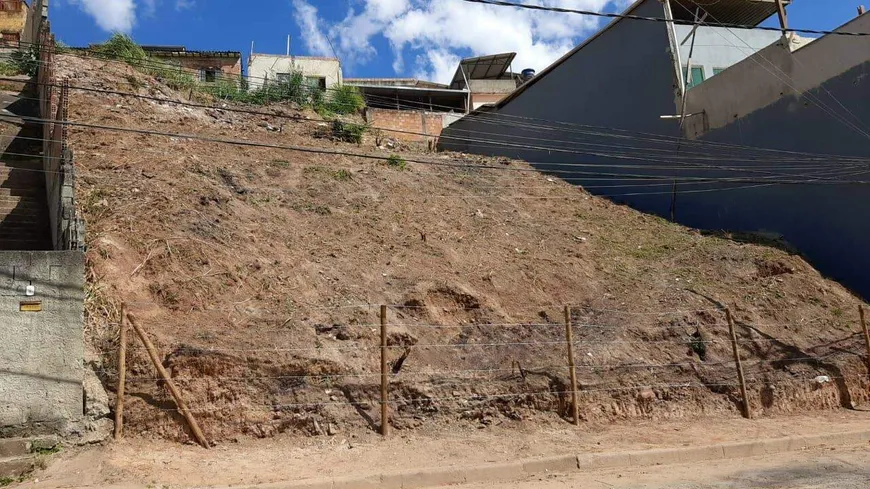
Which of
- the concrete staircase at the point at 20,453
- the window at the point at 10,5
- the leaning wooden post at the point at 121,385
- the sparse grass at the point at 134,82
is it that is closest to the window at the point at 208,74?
the window at the point at 10,5

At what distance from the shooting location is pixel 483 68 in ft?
113

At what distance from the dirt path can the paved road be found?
65 cm

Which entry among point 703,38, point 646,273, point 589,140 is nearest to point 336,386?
point 646,273

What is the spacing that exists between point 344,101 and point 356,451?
760 inches

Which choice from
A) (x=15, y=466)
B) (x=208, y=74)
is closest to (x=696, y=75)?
(x=15, y=466)

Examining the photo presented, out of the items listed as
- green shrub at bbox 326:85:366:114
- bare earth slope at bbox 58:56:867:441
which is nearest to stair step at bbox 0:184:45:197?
bare earth slope at bbox 58:56:867:441

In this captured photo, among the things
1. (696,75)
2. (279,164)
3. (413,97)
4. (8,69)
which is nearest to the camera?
(279,164)

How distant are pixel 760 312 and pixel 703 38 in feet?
34.4

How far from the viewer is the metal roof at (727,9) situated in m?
19.2

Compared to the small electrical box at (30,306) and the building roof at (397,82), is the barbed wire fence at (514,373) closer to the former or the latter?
the small electrical box at (30,306)

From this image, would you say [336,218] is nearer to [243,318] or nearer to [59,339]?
[243,318]

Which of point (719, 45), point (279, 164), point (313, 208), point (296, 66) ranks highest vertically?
point (296, 66)

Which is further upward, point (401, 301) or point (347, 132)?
point (347, 132)

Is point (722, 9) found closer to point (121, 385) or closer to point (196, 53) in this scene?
point (121, 385)
